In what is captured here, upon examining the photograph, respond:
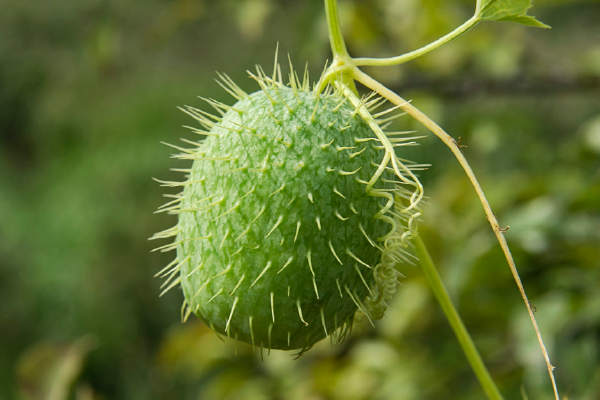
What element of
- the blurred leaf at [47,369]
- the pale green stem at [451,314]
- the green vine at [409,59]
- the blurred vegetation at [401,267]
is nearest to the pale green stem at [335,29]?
the green vine at [409,59]

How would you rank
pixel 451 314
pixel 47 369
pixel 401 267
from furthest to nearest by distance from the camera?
pixel 401 267, pixel 47 369, pixel 451 314

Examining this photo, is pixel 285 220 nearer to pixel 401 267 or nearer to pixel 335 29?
pixel 335 29

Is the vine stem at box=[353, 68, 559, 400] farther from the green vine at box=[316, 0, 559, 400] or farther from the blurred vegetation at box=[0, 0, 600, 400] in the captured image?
the blurred vegetation at box=[0, 0, 600, 400]

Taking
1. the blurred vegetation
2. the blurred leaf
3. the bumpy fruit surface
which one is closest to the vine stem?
the bumpy fruit surface

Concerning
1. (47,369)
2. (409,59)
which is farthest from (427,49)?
(47,369)

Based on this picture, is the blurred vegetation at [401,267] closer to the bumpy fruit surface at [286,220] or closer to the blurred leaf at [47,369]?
the blurred leaf at [47,369]

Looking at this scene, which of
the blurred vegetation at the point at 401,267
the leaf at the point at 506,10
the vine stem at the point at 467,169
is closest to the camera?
the vine stem at the point at 467,169

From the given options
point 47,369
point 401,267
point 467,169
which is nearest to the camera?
point 467,169

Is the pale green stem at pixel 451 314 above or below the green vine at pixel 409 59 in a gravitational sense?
below

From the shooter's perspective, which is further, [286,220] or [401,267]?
[401,267]
